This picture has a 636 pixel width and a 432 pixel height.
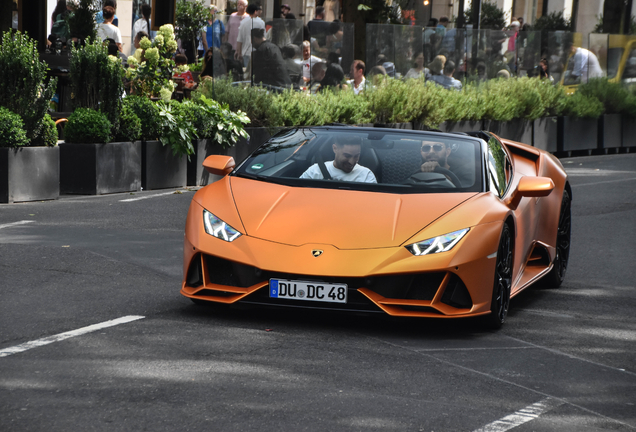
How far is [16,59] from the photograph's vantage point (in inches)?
473

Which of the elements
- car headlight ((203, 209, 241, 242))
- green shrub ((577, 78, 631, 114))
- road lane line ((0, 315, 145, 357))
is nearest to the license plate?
car headlight ((203, 209, 241, 242))

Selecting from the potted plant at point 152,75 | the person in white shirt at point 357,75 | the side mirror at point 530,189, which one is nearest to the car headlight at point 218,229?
the side mirror at point 530,189

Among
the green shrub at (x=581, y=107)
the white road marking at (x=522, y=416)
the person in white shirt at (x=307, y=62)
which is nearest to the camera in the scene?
the white road marking at (x=522, y=416)

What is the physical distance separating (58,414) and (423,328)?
2.64 meters

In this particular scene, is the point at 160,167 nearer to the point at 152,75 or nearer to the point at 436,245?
the point at 152,75

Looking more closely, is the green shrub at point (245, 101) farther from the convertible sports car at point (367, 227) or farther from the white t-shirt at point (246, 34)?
the convertible sports car at point (367, 227)

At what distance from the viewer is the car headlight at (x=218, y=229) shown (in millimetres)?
6059

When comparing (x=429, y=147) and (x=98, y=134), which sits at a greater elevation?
(x=429, y=147)

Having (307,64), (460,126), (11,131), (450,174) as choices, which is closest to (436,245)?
(450,174)

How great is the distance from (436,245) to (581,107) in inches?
733

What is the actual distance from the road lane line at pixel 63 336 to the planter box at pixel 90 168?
6.80 metres

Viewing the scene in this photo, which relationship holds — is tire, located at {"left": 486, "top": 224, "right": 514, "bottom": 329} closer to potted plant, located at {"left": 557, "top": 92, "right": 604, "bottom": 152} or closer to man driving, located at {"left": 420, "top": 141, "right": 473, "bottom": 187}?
man driving, located at {"left": 420, "top": 141, "right": 473, "bottom": 187}

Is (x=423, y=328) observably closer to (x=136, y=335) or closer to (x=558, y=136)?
(x=136, y=335)

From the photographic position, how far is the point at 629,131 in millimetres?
25188
